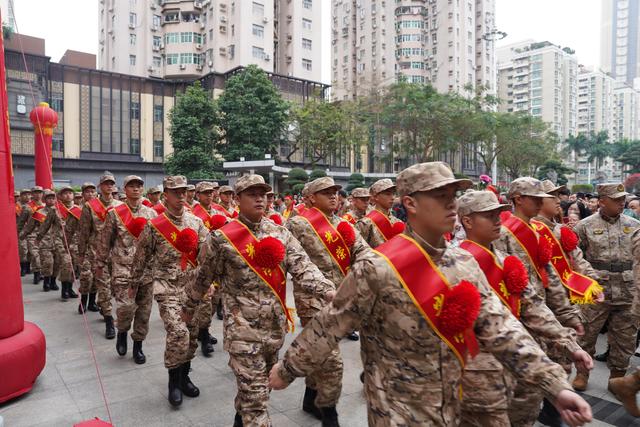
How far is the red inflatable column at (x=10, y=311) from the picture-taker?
4.63m

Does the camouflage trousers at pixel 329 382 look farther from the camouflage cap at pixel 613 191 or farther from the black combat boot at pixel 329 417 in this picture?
the camouflage cap at pixel 613 191

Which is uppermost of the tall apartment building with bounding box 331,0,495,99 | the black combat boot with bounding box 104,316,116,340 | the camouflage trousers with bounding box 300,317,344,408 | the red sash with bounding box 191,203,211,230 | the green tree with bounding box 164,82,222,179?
the tall apartment building with bounding box 331,0,495,99

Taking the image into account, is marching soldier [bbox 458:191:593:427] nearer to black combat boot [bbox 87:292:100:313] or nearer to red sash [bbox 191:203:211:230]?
red sash [bbox 191:203:211:230]

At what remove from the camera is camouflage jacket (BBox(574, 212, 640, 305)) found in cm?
526

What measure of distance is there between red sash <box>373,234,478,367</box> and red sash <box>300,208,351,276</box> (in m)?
3.06

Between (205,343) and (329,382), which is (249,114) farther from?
(329,382)

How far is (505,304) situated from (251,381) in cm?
189

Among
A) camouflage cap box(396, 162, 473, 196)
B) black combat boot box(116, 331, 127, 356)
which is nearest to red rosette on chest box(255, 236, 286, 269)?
camouflage cap box(396, 162, 473, 196)

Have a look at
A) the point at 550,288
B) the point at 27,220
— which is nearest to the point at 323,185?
the point at 550,288

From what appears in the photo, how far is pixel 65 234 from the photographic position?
9.61 metres

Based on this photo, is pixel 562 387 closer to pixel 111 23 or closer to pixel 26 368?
pixel 26 368

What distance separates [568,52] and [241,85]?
284ft

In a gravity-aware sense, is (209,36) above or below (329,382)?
above

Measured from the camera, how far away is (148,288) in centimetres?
580
